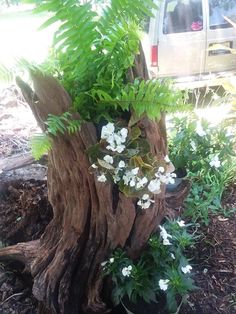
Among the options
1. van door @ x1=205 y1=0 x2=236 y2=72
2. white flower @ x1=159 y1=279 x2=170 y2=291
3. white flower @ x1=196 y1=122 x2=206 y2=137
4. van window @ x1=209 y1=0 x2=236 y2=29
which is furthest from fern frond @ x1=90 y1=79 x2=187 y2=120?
van window @ x1=209 y1=0 x2=236 y2=29

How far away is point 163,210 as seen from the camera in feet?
5.97

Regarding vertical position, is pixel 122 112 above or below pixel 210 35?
above

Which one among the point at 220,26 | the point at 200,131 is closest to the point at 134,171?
the point at 200,131

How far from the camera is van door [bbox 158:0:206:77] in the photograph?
465 cm

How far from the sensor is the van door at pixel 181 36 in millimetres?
4652

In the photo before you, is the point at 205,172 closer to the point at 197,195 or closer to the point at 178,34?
the point at 197,195

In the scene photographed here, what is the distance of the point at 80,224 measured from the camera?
5.65 feet

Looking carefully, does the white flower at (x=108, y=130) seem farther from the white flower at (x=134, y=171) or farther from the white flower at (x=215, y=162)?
the white flower at (x=215, y=162)

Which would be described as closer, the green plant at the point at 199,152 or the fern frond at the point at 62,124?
the fern frond at the point at 62,124

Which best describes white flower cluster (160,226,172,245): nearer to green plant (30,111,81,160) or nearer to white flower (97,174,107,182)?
white flower (97,174,107,182)

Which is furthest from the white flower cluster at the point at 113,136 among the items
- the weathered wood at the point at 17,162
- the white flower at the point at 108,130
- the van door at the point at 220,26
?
the van door at the point at 220,26

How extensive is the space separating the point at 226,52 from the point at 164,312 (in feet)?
13.0

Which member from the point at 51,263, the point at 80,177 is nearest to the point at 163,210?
the point at 80,177

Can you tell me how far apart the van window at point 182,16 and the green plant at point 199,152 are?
281cm
